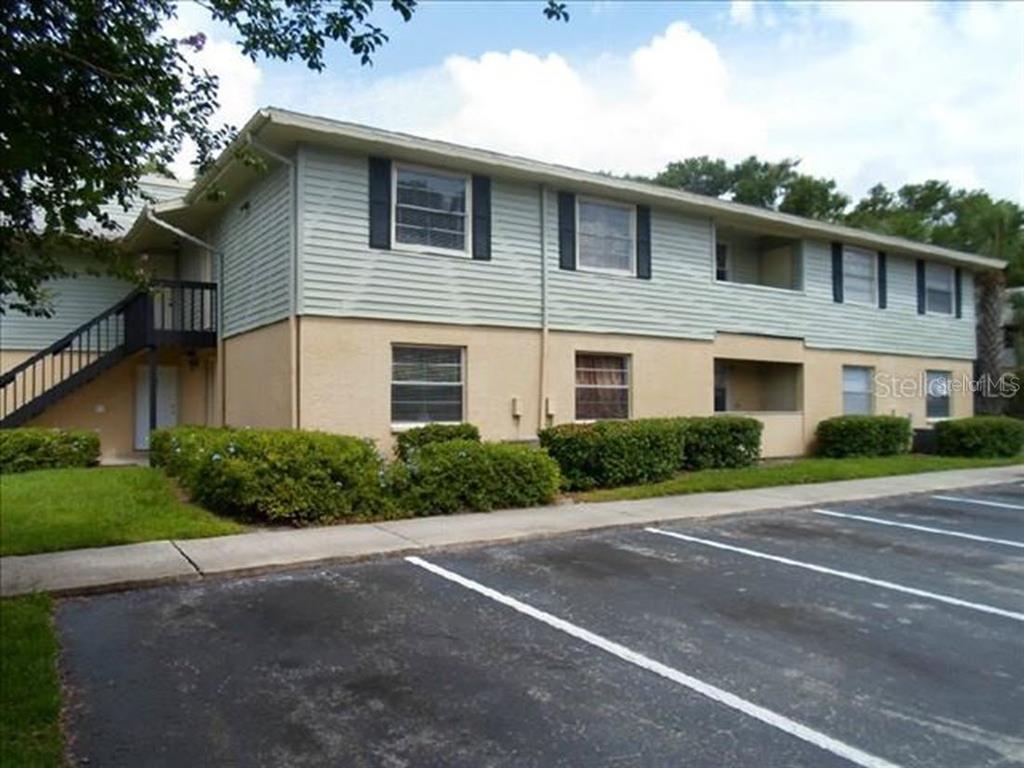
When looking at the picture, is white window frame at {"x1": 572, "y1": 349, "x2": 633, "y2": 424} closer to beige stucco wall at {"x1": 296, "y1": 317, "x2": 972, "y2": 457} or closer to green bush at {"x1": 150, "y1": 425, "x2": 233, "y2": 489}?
beige stucco wall at {"x1": 296, "y1": 317, "x2": 972, "y2": 457}

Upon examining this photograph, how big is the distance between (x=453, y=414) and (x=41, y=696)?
9326 millimetres

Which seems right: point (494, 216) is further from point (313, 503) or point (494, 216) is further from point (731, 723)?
point (731, 723)

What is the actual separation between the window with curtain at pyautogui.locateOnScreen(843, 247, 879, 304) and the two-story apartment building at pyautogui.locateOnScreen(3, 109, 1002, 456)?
54mm

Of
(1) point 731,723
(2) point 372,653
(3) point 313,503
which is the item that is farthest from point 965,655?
(3) point 313,503

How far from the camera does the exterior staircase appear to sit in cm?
1547

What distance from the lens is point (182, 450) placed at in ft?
38.6

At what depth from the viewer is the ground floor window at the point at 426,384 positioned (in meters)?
12.8

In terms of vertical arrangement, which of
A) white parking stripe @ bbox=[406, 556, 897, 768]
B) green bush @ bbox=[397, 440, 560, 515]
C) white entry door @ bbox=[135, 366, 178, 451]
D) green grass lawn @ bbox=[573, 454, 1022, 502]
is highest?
white entry door @ bbox=[135, 366, 178, 451]

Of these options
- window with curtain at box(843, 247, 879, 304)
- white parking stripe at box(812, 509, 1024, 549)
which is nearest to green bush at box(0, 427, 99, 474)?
white parking stripe at box(812, 509, 1024, 549)

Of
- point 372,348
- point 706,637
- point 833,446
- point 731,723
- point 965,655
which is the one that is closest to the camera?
point 731,723

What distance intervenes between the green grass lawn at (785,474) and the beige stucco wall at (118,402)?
9.97 m

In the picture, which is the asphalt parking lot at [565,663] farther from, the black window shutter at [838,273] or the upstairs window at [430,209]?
the black window shutter at [838,273]

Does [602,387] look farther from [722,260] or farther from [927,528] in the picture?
[927,528]

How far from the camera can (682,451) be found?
1402 cm
